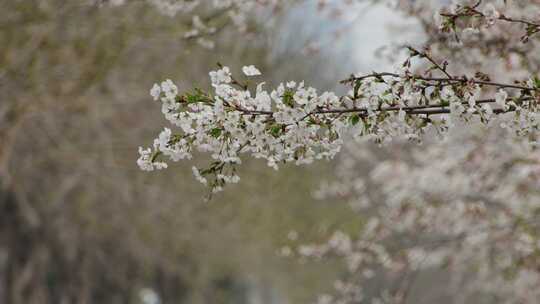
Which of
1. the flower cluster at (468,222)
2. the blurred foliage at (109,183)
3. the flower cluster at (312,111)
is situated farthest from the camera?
the blurred foliage at (109,183)

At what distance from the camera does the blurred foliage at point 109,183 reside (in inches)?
396

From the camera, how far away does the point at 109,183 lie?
14.2 metres

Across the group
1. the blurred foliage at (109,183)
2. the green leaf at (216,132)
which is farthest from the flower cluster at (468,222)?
the green leaf at (216,132)

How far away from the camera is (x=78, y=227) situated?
1644cm

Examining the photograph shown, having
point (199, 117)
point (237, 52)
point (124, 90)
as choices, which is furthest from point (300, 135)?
point (237, 52)

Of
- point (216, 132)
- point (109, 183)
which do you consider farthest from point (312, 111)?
point (109, 183)

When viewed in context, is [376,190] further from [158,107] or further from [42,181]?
[42,181]

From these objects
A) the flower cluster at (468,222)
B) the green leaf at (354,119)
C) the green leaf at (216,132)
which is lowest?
the green leaf at (216,132)

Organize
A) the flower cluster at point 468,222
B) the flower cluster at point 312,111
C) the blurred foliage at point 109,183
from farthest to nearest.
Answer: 1. the blurred foliage at point 109,183
2. the flower cluster at point 468,222
3. the flower cluster at point 312,111

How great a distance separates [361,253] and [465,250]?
129cm

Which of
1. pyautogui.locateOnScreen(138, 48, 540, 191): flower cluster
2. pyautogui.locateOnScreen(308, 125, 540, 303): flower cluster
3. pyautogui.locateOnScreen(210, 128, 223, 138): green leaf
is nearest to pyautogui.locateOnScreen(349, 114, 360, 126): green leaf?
pyautogui.locateOnScreen(138, 48, 540, 191): flower cluster

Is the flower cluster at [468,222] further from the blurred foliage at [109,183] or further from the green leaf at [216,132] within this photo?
the green leaf at [216,132]

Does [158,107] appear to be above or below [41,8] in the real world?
above

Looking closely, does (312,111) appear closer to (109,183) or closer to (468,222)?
(468,222)
